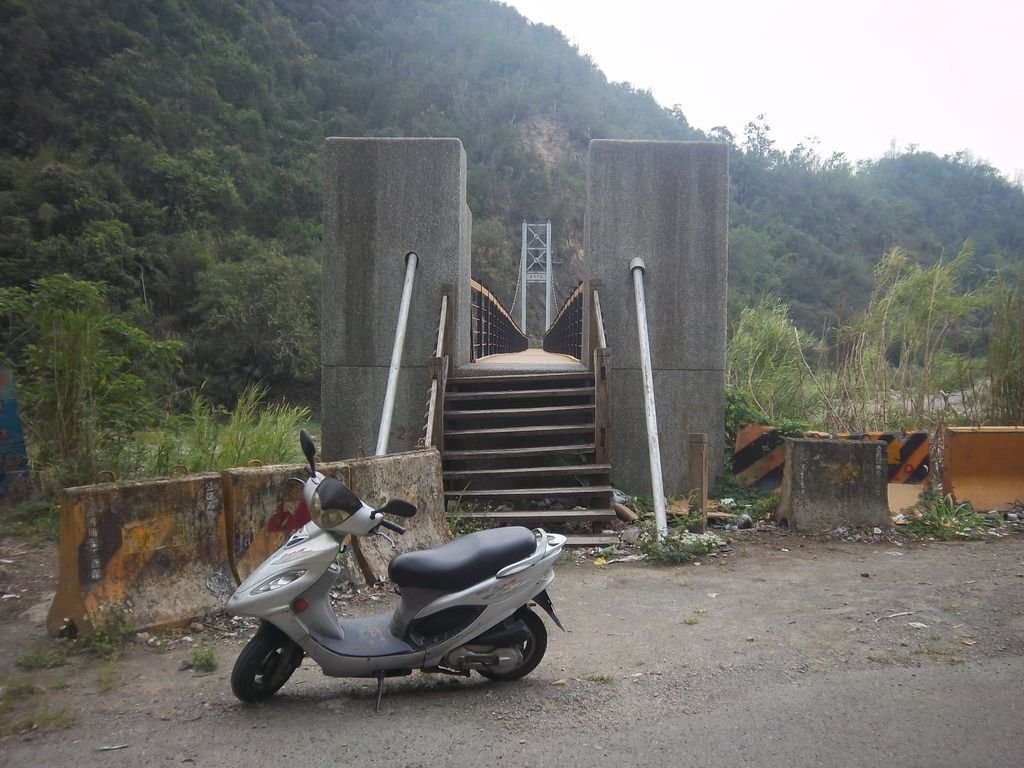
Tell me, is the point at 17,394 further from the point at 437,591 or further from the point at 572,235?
the point at 572,235

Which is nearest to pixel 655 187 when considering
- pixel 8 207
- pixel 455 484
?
pixel 455 484

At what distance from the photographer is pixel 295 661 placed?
3869 mm

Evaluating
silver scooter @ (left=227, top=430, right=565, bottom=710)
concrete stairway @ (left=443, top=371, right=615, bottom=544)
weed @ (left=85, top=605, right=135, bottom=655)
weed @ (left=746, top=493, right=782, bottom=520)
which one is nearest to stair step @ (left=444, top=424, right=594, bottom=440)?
concrete stairway @ (left=443, top=371, right=615, bottom=544)

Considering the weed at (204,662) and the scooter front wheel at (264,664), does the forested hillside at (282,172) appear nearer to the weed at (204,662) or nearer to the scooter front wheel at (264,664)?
the weed at (204,662)

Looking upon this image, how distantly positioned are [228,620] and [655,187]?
648 cm

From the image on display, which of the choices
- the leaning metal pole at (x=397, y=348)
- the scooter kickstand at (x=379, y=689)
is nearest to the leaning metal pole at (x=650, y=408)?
the leaning metal pole at (x=397, y=348)

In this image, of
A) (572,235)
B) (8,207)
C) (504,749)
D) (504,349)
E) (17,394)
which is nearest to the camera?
(504,749)

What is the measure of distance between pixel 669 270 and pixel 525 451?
273 cm

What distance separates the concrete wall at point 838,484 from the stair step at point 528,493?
5.66 ft

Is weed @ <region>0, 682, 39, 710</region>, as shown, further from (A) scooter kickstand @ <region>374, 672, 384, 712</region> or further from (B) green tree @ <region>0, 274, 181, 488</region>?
(B) green tree @ <region>0, 274, 181, 488</region>

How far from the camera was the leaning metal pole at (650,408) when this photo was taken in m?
7.23

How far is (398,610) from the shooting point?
13.1ft

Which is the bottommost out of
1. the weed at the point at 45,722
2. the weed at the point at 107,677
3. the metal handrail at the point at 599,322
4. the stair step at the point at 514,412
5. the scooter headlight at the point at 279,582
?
the weed at the point at 107,677

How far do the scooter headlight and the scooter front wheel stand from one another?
7.7 inches
